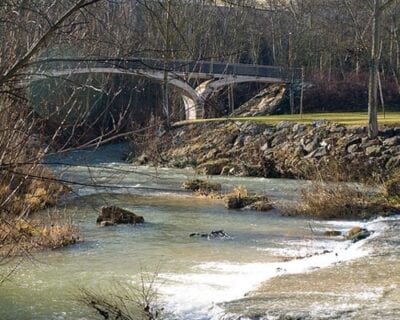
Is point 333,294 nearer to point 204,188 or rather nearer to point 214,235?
point 214,235

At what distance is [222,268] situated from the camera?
10.2m

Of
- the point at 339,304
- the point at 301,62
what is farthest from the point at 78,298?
the point at 301,62

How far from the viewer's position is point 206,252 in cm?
1153

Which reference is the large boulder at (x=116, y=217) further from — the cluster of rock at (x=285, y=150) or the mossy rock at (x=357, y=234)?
the cluster of rock at (x=285, y=150)

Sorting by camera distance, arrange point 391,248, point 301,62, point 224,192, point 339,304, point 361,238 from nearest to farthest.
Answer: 1. point 339,304
2. point 391,248
3. point 361,238
4. point 224,192
5. point 301,62

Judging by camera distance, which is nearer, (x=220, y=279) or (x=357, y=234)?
(x=220, y=279)

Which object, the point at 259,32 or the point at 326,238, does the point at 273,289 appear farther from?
the point at 259,32

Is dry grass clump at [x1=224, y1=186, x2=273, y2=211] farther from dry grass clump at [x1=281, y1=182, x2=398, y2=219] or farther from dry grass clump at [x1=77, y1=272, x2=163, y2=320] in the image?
dry grass clump at [x1=77, y1=272, x2=163, y2=320]

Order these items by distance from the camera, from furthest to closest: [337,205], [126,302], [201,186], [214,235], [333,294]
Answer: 1. [201,186]
2. [337,205]
3. [214,235]
4. [333,294]
5. [126,302]

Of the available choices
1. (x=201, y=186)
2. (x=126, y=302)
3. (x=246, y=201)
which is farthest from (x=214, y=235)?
(x=201, y=186)

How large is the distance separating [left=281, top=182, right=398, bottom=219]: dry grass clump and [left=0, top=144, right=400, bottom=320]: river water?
64cm

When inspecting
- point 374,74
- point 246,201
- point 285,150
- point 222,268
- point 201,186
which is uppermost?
point 374,74

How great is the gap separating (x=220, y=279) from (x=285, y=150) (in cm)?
1848

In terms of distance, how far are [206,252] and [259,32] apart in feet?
131
